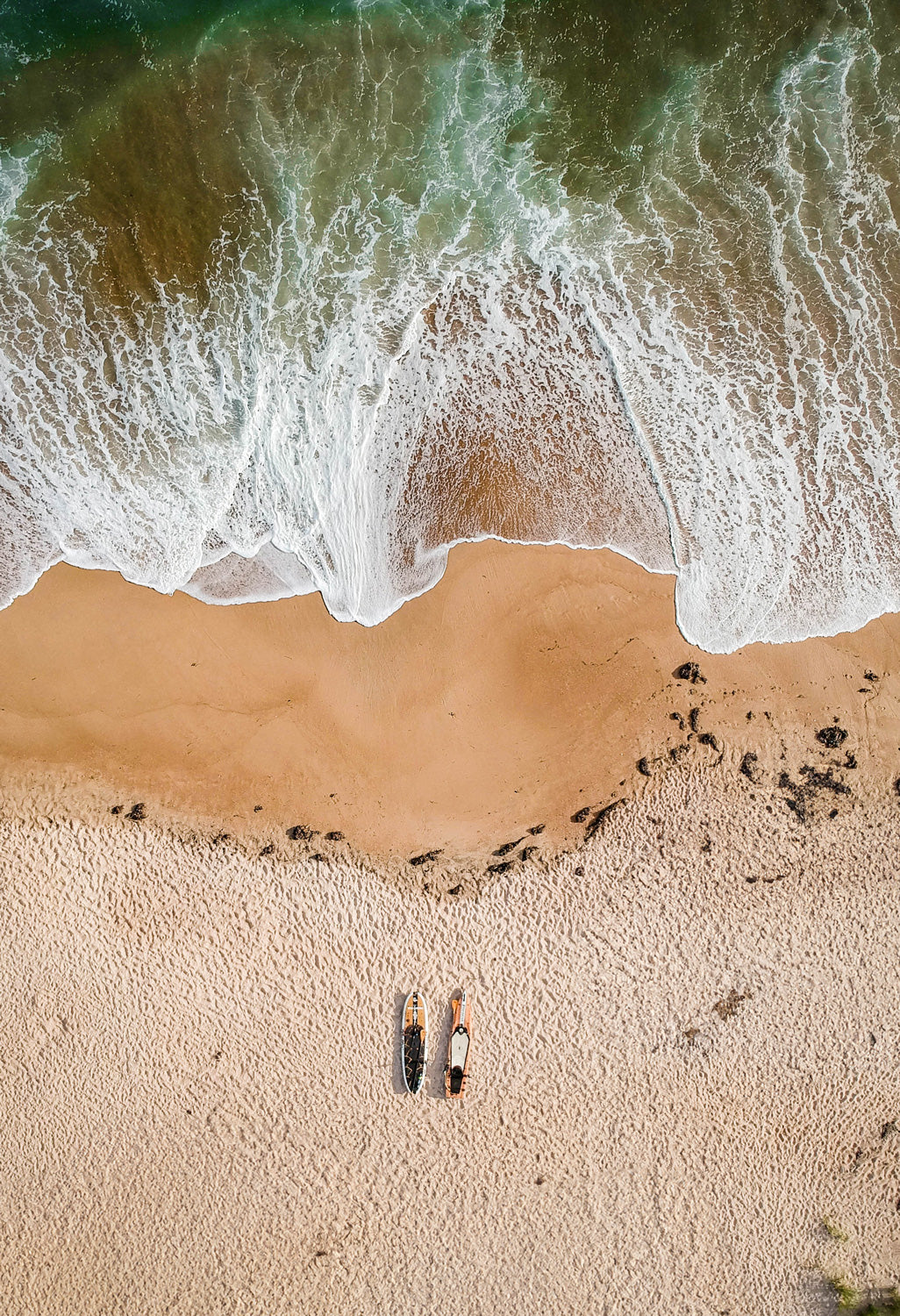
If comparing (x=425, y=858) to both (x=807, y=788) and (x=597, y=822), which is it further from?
(x=807, y=788)

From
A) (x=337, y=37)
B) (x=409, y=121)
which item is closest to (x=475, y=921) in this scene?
(x=409, y=121)

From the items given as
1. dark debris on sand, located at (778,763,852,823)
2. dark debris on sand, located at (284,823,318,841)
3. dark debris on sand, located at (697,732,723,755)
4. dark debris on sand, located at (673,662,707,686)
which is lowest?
dark debris on sand, located at (284,823,318,841)

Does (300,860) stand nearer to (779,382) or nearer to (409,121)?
(779,382)

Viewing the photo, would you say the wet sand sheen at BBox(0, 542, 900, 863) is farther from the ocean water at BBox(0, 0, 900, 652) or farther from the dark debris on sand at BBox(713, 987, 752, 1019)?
the dark debris on sand at BBox(713, 987, 752, 1019)

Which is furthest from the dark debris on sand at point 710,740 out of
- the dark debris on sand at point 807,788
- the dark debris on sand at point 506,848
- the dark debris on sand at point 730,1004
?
the dark debris on sand at point 730,1004

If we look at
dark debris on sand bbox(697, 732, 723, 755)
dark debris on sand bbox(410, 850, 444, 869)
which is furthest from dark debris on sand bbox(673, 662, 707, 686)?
A: dark debris on sand bbox(410, 850, 444, 869)

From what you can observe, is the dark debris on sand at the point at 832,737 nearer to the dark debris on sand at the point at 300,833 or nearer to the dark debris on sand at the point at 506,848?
the dark debris on sand at the point at 506,848
